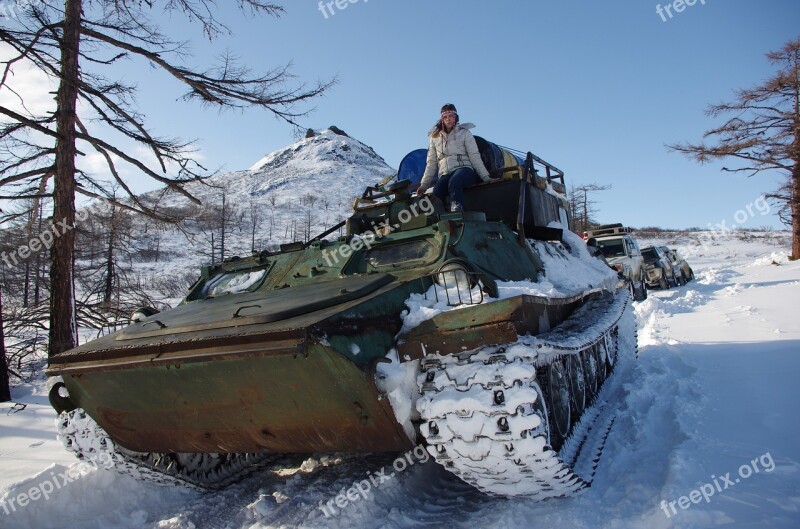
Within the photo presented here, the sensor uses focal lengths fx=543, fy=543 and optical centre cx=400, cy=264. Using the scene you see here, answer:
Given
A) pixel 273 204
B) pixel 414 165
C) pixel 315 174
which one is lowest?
pixel 414 165

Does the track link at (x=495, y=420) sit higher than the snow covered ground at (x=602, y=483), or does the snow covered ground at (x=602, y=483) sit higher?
the track link at (x=495, y=420)

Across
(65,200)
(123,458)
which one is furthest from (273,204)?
(123,458)

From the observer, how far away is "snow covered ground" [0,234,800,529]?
3016 millimetres

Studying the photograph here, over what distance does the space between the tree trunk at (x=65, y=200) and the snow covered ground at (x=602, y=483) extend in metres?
1.95

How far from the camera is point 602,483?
351 cm

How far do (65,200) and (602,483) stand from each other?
8.07m

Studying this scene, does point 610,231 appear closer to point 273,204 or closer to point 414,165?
point 414,165

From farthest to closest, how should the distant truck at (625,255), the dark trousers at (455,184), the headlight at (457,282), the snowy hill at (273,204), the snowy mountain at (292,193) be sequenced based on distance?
the snowy mountain at (292,193) → the snowy hill at (273,204) → the distant truck at (625,255) → the dark trousers at (455,184) → the headlight at (457,282)

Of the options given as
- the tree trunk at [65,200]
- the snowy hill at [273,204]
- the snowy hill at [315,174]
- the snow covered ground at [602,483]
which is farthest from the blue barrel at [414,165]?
the snowy hill at [315,174]

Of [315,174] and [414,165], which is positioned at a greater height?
[315,174]

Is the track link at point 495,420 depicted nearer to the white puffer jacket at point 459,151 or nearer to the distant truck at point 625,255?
the white puffer jacket at point 459,151

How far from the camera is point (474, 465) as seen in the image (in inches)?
117

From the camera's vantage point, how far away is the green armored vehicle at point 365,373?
2.89 m

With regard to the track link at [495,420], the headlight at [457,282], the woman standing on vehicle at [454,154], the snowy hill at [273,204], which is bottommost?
the track link at [495,420]
